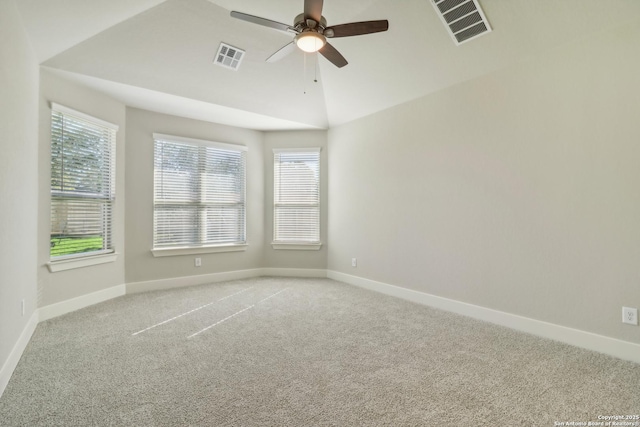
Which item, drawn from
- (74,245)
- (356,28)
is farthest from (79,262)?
(356,28)

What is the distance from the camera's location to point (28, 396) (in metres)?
1.94

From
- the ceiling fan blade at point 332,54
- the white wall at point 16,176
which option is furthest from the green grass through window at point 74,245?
A: the ceiling fan blade at point 332,54

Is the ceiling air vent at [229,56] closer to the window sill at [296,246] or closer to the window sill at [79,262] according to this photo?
the window sill at [79,262]

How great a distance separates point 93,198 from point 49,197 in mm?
519

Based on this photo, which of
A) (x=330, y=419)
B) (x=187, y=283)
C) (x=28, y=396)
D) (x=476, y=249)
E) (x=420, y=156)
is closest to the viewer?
(x=330, y=419)

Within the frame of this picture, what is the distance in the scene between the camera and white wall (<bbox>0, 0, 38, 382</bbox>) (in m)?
2.18

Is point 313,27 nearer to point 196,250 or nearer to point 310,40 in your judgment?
point 310,40

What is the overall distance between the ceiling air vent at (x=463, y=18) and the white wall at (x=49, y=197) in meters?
3.93

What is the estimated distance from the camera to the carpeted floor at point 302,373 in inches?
70.0

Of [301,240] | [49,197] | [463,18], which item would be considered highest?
[463,18]

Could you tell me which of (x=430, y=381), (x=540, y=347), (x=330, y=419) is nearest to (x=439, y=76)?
(x=540, y=347)

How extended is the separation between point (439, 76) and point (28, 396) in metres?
4.41

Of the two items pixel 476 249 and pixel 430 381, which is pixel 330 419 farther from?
pixel 476 249

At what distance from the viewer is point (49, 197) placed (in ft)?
11.1
